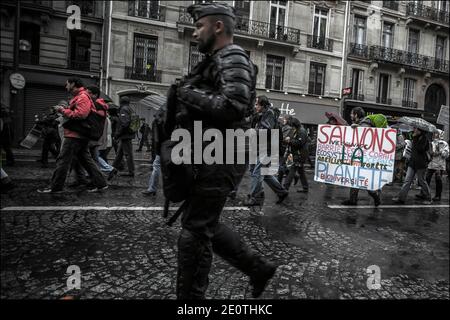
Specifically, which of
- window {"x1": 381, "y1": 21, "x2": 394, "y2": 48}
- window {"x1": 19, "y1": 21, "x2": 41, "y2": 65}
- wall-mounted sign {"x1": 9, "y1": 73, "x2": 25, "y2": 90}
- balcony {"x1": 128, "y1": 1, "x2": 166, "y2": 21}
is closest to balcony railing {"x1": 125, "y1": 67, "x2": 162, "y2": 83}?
balcony {"x1": 128, "y1": 1, "x2": 166, "y2": 21}

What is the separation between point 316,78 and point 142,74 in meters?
11.9

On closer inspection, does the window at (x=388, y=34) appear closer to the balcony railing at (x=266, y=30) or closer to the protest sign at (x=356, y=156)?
the balcony railing at (x=266, y=30)

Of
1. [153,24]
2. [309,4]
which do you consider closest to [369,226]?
[153,24]

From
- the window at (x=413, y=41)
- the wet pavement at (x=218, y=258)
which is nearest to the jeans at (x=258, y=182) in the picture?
the wet pavement at (x=218, y=258)

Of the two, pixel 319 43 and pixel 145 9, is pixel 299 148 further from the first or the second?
pixel 319 43

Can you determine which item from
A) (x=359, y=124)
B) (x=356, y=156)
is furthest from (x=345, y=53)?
(x=356, y=156)

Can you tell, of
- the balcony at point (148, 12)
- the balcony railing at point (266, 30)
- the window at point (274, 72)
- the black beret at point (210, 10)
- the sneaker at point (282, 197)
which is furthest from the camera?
the window at point (274, 72)

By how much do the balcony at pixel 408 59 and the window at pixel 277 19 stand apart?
7298 mm

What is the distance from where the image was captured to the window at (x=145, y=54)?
2047cm

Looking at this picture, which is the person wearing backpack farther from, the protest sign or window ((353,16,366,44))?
window ((353,16,366,44))

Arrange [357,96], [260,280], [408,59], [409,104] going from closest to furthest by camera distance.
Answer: [260,280] → [357,96] → [408,59] → [409,104]

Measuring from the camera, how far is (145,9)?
20.5 m

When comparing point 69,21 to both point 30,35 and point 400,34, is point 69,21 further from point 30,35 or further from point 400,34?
point 400,34

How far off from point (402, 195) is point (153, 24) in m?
17.2
